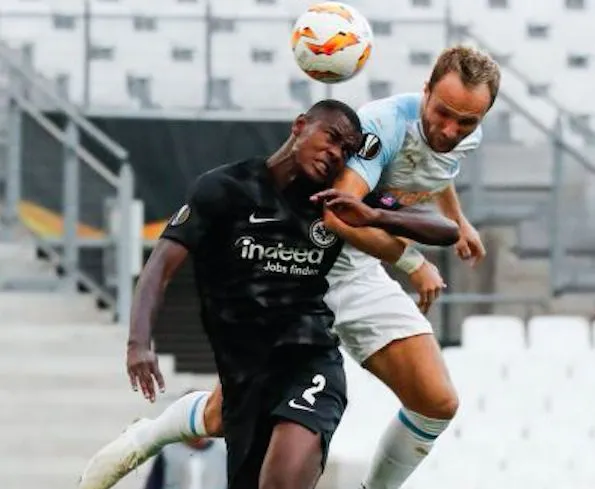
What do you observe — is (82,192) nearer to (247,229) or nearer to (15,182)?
(15,182)

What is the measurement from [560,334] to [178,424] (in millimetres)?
5696

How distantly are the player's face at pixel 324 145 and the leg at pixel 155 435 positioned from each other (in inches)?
43.1

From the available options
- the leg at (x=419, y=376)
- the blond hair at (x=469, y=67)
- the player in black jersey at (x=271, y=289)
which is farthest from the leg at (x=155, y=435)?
the blond hair at (x=469, y=67)

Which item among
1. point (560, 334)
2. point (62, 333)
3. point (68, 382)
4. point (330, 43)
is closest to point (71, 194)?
point (62, 333)

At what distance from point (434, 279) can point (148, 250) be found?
6891 millimetres

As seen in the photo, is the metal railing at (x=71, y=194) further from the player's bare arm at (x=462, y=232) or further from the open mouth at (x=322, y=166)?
the open mouth at (x=322, y=166)

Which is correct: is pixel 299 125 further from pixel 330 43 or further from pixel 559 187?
pixel 559 187

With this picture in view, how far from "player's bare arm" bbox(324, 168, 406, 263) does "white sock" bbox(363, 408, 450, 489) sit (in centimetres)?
78

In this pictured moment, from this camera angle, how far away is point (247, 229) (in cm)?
609

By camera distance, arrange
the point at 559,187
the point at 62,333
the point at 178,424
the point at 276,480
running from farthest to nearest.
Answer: the point at 559,187, the point at 62,333, the point at 178,424, the point at 276,480

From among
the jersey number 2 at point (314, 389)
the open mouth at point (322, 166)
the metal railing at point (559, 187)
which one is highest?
the open mouth at point (322, 166)

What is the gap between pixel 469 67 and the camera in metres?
6.06

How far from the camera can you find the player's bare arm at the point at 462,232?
6.69m

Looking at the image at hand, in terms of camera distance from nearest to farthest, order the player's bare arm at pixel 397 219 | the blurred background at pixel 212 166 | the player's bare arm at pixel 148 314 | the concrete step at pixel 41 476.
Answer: the player's bare arm at pixel 148 314 → the player's bare arm at pixel 397 219 → the concrete step at pixel 41 476 → the blurred background at pixel 212 166
